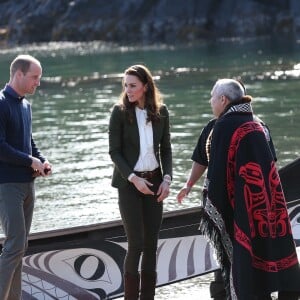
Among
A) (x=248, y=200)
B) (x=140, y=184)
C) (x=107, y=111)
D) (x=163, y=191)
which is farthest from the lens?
(x=107, y=111)

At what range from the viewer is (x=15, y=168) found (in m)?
5.14

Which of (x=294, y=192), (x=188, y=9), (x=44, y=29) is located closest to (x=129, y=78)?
(x=294, y=192)

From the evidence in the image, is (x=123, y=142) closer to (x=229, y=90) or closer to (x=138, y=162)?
(x=138, y=162)

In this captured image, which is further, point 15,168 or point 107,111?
point 107,111

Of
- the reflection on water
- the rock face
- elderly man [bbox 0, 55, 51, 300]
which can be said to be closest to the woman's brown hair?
elderly man [bbox 0, 55, 51, 300]

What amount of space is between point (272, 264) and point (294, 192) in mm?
1830

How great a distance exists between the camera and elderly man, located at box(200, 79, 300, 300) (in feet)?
16.4

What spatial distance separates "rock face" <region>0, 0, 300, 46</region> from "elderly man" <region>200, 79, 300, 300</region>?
5860 centimetres

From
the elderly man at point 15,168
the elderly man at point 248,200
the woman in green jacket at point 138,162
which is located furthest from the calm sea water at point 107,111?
the elderly man at point 15,168

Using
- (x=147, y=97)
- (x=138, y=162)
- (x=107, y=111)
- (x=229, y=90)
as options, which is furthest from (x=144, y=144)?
(x=107, y=111)

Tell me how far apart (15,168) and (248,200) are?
1477 millimetres

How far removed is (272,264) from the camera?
16.6 feet

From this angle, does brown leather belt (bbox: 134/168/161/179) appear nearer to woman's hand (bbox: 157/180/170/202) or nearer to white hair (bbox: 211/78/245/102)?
woman's hand (bbox: 157/180/170/202)

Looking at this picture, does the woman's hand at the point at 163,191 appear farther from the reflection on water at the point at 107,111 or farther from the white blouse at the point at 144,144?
the reflection on water at the point at 107,111
